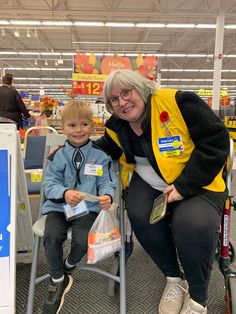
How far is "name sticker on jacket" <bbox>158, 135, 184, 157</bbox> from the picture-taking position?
145cm

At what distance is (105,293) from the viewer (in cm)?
177

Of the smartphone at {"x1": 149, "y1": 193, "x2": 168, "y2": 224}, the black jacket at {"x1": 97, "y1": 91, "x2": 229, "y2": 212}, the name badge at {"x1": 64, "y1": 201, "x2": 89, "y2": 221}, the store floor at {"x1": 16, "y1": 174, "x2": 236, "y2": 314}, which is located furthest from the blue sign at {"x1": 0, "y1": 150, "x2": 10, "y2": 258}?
the black jacket at {"x1": 97, "y1": 91, "x2": 229, "y2": 212}

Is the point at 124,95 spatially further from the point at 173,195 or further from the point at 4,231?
the point at 4,231

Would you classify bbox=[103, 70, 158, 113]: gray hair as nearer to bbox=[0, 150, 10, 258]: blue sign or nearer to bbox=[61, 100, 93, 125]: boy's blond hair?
bbox=[61, 100, 93, 125]: boy's blond hair

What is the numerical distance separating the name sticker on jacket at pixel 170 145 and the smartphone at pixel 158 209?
0.66 feet

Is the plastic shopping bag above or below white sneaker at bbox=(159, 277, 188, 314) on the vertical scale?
above

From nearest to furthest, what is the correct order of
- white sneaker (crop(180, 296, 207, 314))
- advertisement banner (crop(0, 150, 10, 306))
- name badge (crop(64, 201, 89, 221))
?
1. advertisement banner (crop(0, 150, 10, 306))
2. white sneaker (crop(180, 296, 207, 314))
3. name badge (crop(64, 201, 89, 221))

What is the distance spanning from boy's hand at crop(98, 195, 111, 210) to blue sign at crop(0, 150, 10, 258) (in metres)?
0.42

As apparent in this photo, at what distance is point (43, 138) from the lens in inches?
117

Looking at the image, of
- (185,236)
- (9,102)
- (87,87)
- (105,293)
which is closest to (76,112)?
(185,236)

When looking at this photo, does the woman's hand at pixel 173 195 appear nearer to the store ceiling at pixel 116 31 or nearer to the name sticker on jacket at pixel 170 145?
the name sticker on jacket at pixel 170 145

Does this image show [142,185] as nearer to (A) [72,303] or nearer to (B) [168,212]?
(B) [168,212]

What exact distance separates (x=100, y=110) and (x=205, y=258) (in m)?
3.81

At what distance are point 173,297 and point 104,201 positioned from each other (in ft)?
2.02
